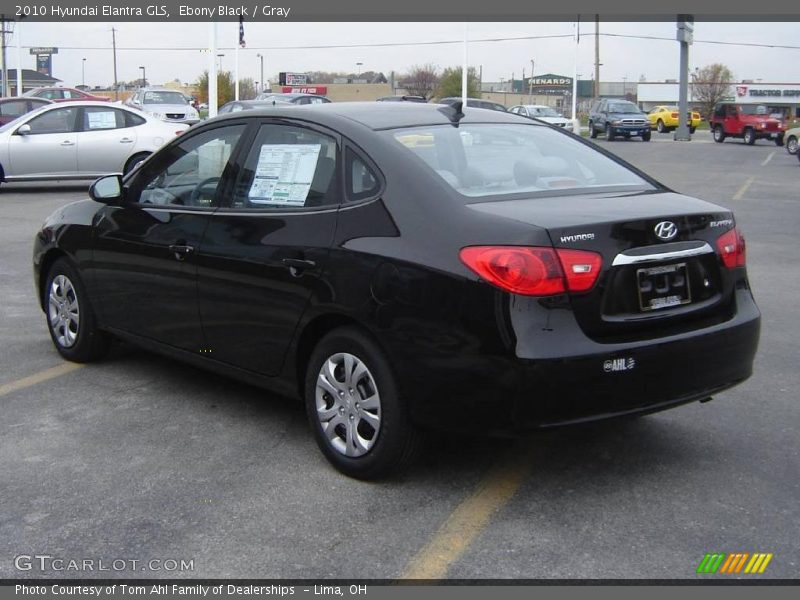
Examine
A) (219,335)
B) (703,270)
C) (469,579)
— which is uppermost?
(703,270)

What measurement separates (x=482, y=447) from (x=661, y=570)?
1427 millimetres

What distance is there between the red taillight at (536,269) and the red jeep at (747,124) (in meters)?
42.5

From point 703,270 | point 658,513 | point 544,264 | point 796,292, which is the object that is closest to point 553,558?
point 658,513

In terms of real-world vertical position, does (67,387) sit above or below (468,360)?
below

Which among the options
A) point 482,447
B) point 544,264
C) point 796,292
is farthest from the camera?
point 796,292

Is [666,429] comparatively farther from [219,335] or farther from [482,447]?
[219,335]

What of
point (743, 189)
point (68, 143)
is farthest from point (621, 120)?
point (68, 143)

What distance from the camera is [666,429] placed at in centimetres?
507

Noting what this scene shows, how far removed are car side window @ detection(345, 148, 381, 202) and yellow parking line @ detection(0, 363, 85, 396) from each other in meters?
2.59

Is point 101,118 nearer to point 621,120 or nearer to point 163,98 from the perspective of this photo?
point 163,98

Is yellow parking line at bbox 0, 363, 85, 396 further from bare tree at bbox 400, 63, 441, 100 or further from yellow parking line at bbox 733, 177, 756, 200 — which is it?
bare tree at bbox 400, 63, 441, 100

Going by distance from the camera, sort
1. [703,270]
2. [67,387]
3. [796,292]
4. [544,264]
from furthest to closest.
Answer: [796,292], [67,387], [703,270], [544,264]

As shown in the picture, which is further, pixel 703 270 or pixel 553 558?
Result: pixel 703 270

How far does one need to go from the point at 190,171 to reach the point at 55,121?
1346cm
